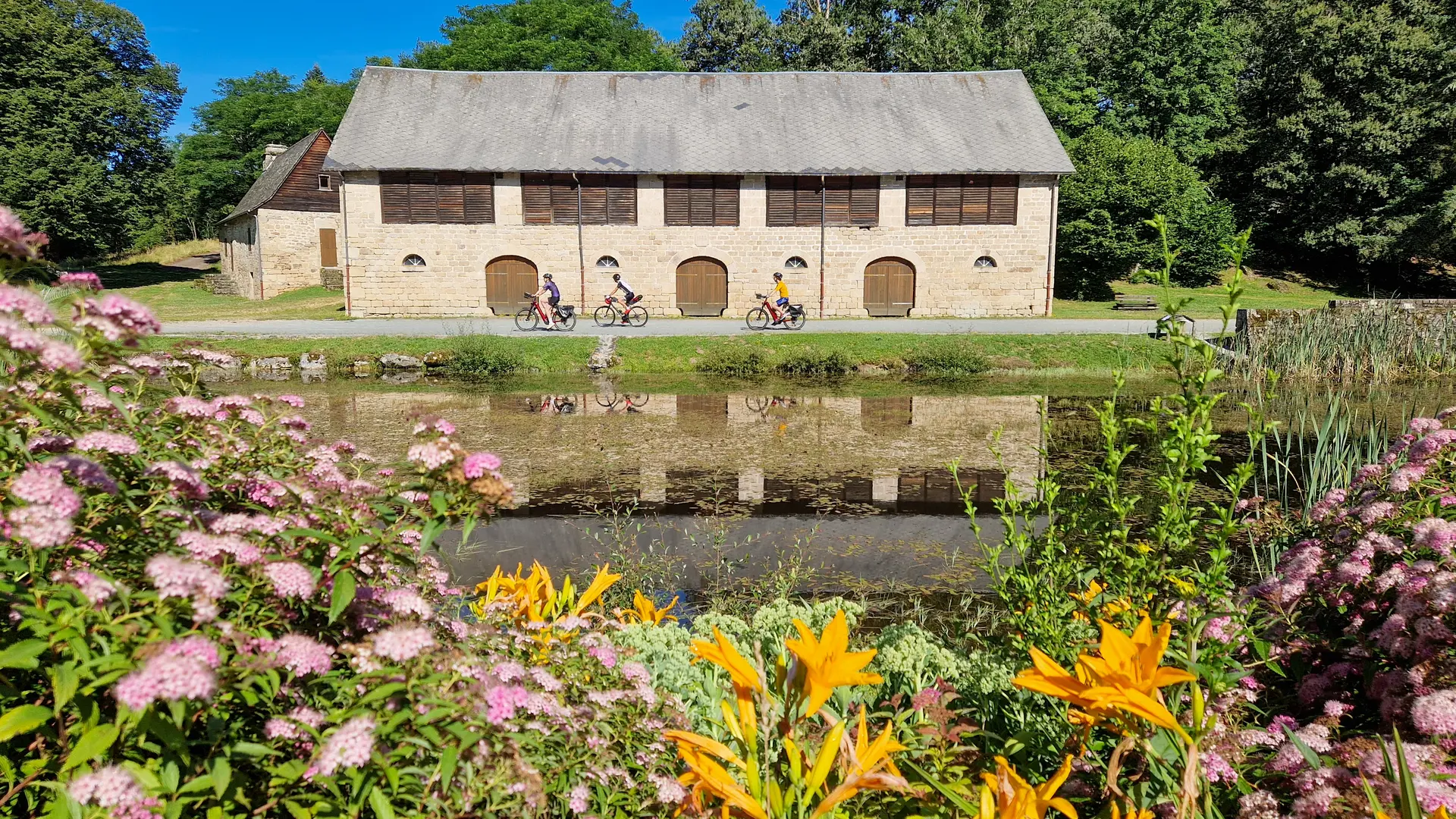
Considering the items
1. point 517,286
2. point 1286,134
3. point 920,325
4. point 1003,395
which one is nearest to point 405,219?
point 517,286

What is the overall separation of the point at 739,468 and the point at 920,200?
60.1 ft

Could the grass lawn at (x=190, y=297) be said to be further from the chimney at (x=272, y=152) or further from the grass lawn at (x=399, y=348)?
the chimney at (x=272, y=152)

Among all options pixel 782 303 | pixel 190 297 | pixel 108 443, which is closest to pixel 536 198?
pixel 782 303

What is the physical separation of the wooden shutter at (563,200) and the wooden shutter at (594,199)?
0.17 m

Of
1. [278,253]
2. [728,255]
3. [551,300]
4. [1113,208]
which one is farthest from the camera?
[278,253]

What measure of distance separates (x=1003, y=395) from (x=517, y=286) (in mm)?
15672

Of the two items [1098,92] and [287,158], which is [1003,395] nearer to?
[1098,92]

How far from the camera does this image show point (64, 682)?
4.55 feet

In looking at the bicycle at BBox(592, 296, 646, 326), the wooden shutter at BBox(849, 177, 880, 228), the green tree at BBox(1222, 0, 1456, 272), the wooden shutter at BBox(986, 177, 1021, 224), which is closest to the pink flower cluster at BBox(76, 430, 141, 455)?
the bicycle at BBox(592, 296, 646, 326)

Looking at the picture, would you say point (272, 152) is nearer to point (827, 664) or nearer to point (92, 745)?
point (92, 745)

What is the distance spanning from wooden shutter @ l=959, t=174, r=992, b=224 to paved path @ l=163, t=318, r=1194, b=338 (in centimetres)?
333

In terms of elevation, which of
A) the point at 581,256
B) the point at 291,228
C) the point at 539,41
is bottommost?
the point at 581,256

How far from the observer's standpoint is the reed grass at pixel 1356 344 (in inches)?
583

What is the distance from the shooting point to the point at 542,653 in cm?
258
